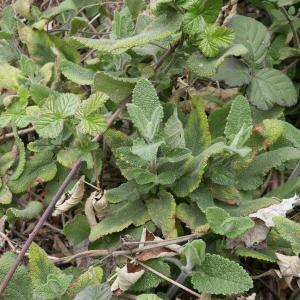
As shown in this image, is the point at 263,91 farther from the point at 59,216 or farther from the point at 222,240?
the point at 59,216

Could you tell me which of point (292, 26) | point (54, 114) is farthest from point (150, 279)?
point (292, 26)

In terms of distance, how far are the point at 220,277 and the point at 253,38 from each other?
0.78 m

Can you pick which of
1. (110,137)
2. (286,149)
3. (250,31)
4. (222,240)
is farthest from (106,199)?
(250,31)

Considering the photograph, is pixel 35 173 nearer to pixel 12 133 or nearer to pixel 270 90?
pixel 12 133

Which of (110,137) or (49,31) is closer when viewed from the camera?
(110,137)

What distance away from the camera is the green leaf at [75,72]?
1619 millimetres

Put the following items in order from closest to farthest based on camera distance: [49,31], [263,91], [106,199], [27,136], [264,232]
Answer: [264,232] → [106,199] → [263,91] → [27,136] → [49,31]

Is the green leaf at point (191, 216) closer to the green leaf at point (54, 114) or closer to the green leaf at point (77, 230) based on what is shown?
the green leaf at point (77, 230)

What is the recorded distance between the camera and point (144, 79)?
4.57 feet

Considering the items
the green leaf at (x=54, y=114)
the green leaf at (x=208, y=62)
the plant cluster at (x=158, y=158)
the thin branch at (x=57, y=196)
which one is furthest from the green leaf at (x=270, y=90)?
the green leaf at (x=54, y=114)

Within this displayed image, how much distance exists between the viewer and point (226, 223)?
48.3 inches

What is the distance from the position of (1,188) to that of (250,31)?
34.8 inches

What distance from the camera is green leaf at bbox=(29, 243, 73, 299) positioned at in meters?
1.21

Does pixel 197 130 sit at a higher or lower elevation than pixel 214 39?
lower
